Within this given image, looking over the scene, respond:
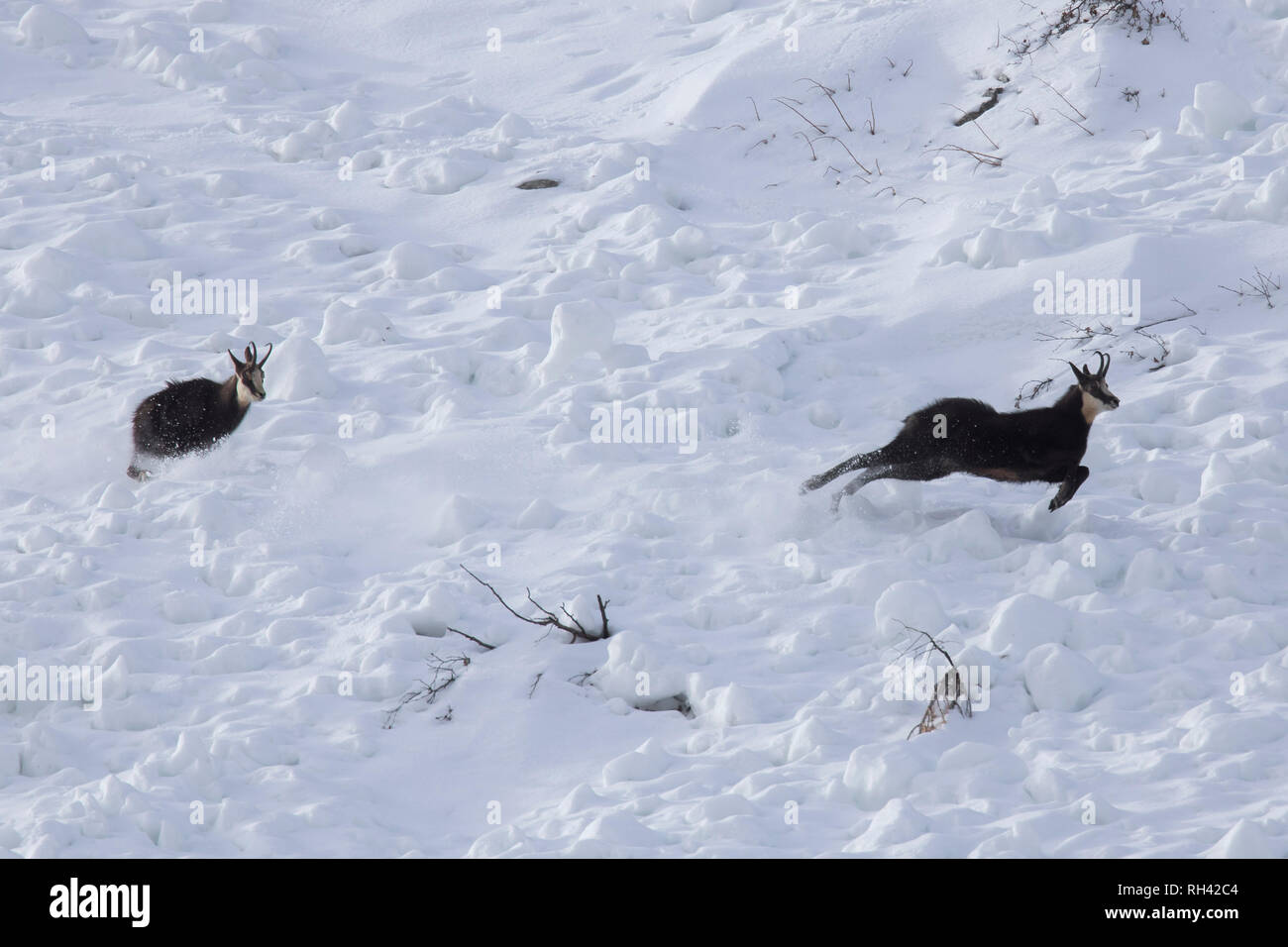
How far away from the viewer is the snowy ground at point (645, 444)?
16.9ft

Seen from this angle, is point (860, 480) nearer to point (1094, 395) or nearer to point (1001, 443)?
point (1001, 443)

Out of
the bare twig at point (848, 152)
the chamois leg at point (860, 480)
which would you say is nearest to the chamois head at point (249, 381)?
the chamois leg at point (860, 480)

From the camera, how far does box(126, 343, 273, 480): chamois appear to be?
26.9 ft

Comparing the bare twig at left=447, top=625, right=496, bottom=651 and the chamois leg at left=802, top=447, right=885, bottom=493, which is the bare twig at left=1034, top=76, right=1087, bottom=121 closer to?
the chamois leg at left=802, top=447, right=885, bottom=493

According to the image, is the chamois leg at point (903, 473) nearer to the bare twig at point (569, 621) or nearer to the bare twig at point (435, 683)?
the bare twig at point (569, 621)

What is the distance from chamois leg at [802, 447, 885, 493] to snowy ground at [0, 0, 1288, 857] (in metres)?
0.18

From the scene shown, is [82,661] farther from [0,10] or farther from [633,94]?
[0,10]

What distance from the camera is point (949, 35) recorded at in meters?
12.4

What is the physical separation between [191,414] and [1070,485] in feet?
18.1

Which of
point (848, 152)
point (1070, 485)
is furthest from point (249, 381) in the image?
point (848, 152)

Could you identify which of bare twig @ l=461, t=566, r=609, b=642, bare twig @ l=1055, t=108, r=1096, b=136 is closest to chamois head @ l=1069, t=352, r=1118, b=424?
bare twig @ l=461, t=566, r=609, b=642
